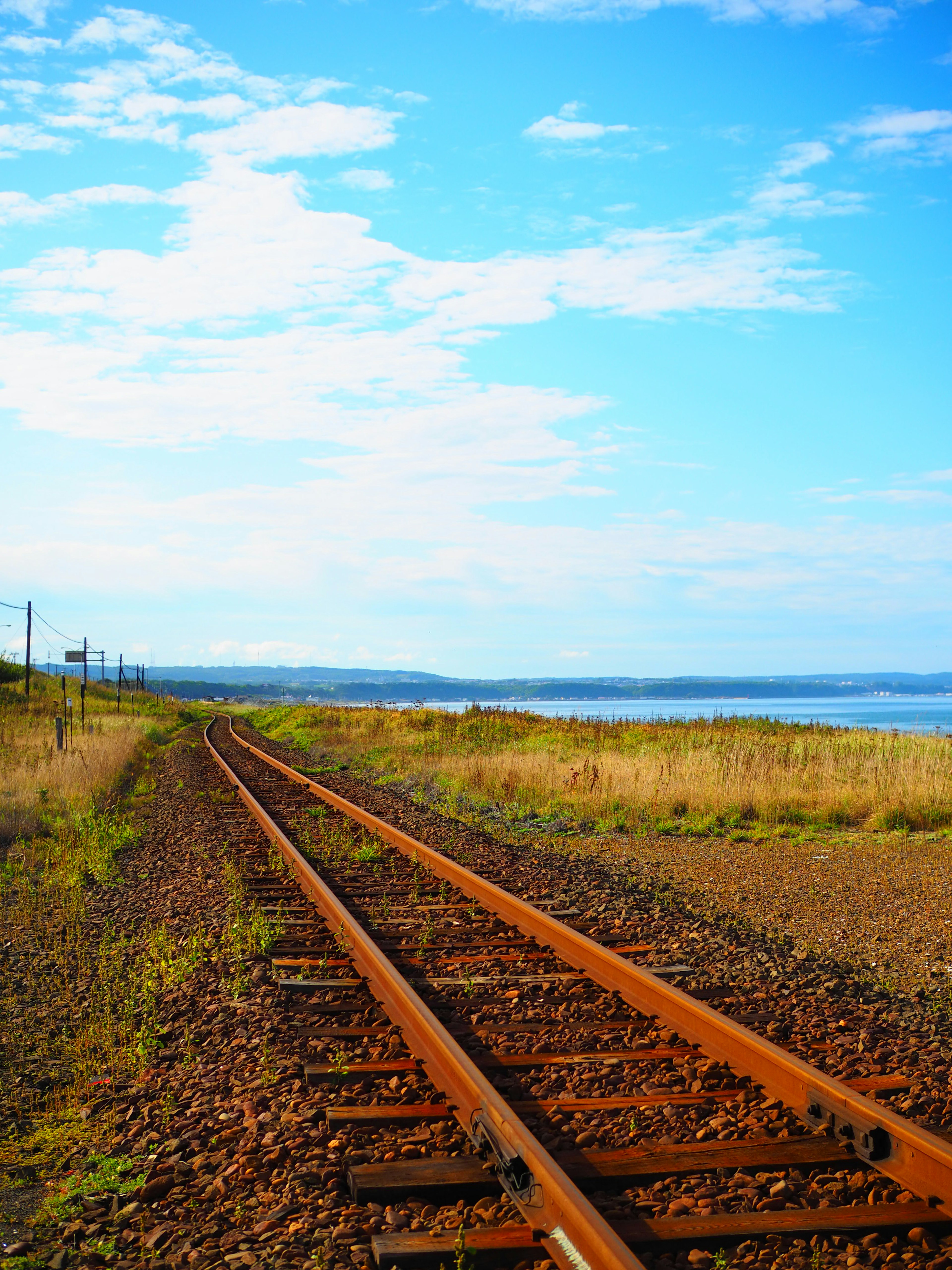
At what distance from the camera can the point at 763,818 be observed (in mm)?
12859

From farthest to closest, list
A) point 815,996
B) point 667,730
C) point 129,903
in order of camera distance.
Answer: point 667,730
point 129,903
point 815,996

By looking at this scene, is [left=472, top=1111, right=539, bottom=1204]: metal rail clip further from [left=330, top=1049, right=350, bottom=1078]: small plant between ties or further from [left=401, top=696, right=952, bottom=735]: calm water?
[left=401, top=696, right=952, bottom=735]: calm water

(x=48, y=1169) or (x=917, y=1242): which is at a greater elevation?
(x=917, y=1242)

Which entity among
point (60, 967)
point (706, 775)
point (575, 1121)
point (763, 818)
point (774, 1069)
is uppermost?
point (706, 775)

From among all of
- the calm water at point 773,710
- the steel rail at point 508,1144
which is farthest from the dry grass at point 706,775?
the steel rail at point 508,1144

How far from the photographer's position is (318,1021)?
528cm

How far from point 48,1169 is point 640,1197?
2.45m

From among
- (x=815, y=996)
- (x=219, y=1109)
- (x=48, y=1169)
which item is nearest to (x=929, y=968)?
(x=815, y=996)

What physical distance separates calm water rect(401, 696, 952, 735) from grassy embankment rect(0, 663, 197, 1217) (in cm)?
1665

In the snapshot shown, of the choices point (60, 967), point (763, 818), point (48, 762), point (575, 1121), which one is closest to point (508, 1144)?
point (575, 1121)

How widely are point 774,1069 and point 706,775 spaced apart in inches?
411

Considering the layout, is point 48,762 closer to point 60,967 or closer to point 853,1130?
point 60,967

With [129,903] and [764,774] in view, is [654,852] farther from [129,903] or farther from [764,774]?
[129,903]

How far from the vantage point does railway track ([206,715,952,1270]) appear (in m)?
3.10
